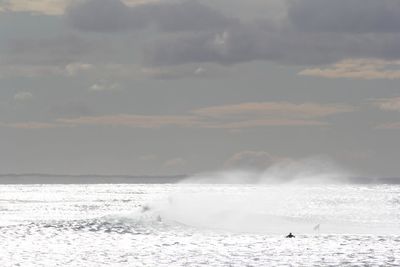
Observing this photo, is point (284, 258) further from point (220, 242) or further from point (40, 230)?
point (40, 230)

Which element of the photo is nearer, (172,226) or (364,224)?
(172,226)

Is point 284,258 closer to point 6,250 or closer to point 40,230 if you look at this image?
point 6,250

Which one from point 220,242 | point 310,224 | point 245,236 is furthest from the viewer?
point 310,224

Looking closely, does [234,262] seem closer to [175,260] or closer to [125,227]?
[175,260]

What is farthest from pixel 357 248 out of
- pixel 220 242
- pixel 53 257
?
pixel 53 257

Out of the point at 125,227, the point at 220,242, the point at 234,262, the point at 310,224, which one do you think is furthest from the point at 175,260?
the point at 310,224

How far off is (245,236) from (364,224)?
111ft

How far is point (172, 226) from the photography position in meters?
107

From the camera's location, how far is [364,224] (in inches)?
4692

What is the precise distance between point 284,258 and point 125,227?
38.1 m

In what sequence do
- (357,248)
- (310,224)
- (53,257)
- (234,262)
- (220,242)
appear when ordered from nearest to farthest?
1. (234,262)
2. (53,257)
3. (357,248)
4. (220,242)
5. (310,224)

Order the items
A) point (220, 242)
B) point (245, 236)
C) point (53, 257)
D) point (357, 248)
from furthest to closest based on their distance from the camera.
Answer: point (245, 236) → point (220, 242) → point (357, 248) → point (53, 257)

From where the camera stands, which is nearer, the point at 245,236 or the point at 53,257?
the point at 53,257

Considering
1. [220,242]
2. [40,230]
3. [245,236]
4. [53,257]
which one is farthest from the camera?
[40,230]
